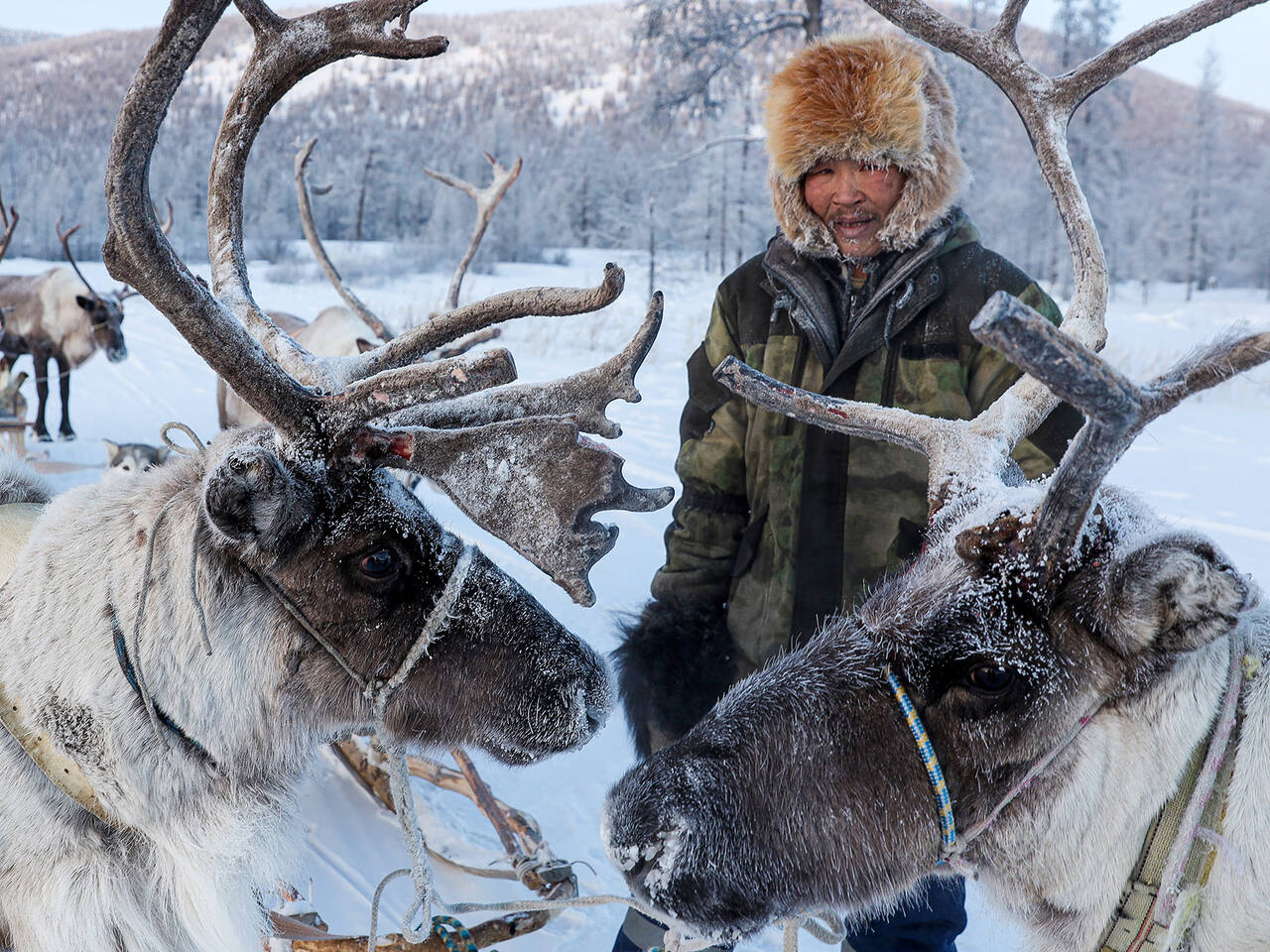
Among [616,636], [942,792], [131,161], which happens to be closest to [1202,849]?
[942,792]

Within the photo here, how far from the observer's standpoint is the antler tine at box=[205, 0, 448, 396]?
2080 millimetres

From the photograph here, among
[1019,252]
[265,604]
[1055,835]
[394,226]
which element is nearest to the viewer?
[1055,835]

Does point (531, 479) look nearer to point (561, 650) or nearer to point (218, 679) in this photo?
point (561, 650)

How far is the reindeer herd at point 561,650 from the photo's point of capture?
1.48 metres

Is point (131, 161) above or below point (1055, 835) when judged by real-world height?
above

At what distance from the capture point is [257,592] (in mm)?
1880

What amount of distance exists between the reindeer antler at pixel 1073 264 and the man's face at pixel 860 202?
16.8 inches

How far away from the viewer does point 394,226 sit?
6194 cm

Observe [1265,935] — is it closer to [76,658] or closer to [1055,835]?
[1055,835]

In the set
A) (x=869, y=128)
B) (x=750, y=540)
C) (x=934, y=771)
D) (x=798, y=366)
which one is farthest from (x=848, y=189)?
(x=934, y=771)

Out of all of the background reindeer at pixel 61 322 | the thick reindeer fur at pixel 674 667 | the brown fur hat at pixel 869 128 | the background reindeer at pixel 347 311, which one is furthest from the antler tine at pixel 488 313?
the background reindeer at pixel 61 322

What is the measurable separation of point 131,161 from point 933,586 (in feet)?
5.99

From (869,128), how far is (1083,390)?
1581 mm

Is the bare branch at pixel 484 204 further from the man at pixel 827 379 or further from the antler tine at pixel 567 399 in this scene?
the antler tine at pixel 567 399
